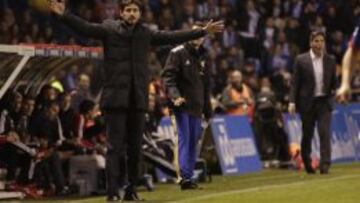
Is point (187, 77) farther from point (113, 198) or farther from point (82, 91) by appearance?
point (82, 91)

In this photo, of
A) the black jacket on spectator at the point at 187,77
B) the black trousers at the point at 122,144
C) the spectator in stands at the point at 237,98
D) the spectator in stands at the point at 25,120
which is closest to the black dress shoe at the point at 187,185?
the black jacket on spectator at the point at 187,77

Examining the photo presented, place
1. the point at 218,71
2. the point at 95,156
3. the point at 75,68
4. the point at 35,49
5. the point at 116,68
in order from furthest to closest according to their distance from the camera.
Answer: the point at 218,71
the point at 75,68
the point at 95,156
the point at 35,49
the point at 116,68

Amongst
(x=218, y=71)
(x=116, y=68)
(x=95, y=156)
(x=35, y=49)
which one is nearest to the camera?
(x=116, y=68)

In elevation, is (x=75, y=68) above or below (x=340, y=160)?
above

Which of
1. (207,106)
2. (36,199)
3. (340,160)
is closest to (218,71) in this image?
(340,160)

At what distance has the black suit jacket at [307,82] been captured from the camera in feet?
61.4

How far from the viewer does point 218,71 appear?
87.3 feet

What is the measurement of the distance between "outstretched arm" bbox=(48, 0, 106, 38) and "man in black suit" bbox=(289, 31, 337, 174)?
5900mm

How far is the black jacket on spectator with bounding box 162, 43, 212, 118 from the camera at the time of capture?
15.7 m

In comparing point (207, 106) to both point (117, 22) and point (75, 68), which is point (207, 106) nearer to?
point (117, 22)

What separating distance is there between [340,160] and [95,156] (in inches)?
338

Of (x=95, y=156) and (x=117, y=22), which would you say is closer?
(x=117, y=22)

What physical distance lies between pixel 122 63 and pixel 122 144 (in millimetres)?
936

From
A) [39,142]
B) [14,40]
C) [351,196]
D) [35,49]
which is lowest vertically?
[351,196]
